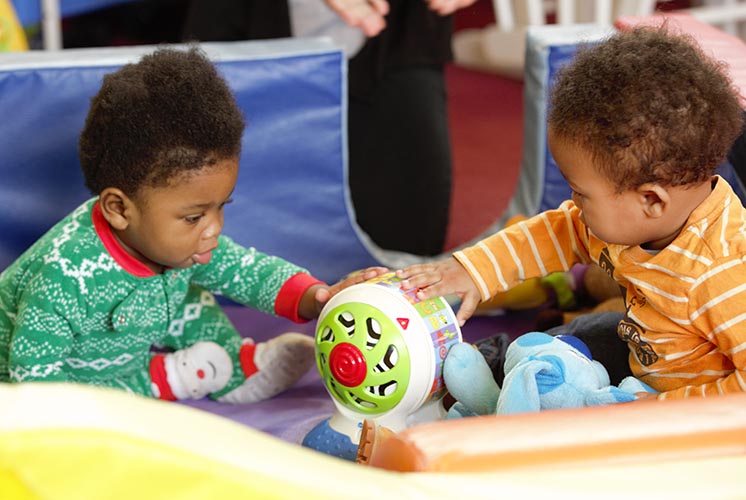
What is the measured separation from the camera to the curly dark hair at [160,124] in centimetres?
98

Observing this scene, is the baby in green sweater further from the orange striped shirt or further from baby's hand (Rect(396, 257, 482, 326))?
the orange striped shirt

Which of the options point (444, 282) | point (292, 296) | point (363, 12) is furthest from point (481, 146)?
point (444, 282)

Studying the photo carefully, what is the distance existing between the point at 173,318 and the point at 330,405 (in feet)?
0.73

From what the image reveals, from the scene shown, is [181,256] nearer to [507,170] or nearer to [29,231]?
[29,231]

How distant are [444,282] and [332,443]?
0.20m

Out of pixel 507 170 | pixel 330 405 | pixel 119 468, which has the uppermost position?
pixel 119 468

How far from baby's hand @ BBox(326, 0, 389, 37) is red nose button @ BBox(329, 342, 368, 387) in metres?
0.61

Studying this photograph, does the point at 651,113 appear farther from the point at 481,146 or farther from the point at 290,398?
the point at 481,146

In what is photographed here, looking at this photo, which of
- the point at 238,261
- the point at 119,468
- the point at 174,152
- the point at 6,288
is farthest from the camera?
the point at 238,261

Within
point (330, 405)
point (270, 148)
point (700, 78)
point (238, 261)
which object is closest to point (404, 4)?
point (270, 148)

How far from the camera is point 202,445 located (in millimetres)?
539

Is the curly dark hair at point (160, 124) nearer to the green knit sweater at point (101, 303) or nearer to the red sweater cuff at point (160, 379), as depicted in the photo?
the green knit sweater at point (101, 303)

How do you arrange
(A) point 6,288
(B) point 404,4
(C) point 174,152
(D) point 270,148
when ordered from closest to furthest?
1. (C) point 174,152
2. (A) point 6,288
3. (D) point 270,148
4. (B) point 404,4

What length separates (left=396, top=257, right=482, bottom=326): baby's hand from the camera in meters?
0.95
